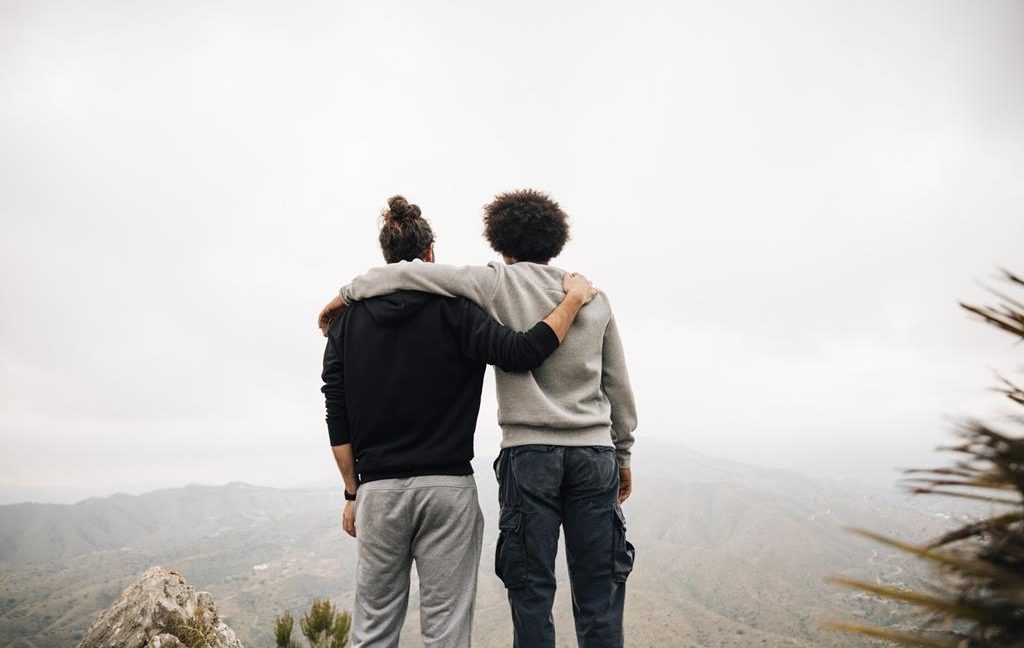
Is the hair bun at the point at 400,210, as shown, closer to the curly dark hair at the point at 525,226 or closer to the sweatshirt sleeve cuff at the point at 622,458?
the curly dark hair at the point at 525,226

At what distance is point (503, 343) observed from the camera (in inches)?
127

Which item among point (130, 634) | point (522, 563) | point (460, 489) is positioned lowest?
point (130, 634)

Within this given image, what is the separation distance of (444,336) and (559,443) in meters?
0.97

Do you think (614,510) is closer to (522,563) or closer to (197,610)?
(522,563)

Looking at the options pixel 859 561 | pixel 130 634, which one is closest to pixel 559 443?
pixel 130 634

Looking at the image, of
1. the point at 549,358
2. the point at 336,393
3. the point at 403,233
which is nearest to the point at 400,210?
the point at 403,233

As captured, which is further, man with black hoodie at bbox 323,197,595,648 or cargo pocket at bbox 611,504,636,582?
cargo pocket at bbox 611,504,636,582

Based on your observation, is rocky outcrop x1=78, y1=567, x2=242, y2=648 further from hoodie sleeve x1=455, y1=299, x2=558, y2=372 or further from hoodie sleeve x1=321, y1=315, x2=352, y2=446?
hoodie sleeve x1=455, y1=299, x2=558, y2=372

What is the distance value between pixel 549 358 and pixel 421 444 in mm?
984

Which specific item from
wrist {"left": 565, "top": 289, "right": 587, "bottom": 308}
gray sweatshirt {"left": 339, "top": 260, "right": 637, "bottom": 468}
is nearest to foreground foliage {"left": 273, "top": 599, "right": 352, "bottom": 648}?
gray sweatshirt {"left": 339, "top": 260, "right": 637, "bottom": 468}

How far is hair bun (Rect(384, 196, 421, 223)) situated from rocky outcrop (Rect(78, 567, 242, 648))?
652cm

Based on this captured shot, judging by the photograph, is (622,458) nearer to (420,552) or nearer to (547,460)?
(547,460)

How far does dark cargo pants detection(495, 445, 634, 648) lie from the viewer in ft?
10.7

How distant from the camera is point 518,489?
10.8 feet
